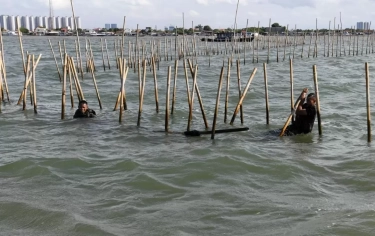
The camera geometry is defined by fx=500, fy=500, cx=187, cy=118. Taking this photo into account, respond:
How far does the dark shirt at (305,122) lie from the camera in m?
13.3

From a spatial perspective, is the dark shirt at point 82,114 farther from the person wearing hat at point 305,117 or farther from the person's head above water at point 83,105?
the person wearing hat at point 305,117

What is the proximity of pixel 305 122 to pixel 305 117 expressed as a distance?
13 cm

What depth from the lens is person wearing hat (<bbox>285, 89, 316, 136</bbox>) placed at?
43.4 ft

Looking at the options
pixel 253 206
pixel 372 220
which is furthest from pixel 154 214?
pixel 372 220

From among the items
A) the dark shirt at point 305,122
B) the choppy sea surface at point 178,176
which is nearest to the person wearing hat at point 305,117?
the dark shirt at point 305,122

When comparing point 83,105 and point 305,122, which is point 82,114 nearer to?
point 83,105

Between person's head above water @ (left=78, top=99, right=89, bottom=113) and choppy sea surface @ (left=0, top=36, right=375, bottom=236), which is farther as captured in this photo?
person's head above water @ (left=78, top=99, right=89, bottom=113)

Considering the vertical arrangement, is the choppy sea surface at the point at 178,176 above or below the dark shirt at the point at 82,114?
below

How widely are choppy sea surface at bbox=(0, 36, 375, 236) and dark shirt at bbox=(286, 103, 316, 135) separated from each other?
216mm

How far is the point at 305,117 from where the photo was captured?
13344 millimetres

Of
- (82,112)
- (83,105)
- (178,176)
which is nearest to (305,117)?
(178,176)

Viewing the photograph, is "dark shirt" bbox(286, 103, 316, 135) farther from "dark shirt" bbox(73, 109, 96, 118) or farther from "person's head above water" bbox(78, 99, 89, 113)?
"dark shirt" bbox(73, 109, 96, 118)

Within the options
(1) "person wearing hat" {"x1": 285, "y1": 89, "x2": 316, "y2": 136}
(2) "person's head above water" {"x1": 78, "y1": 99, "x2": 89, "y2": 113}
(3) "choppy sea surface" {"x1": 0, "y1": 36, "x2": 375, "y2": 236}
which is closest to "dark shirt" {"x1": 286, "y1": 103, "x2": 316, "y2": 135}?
(1) "person wearing hat" {"x1": 285, "y1": 89, "x2": 316, "y2": 136}

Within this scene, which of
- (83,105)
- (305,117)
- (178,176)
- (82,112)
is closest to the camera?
(178,176)
